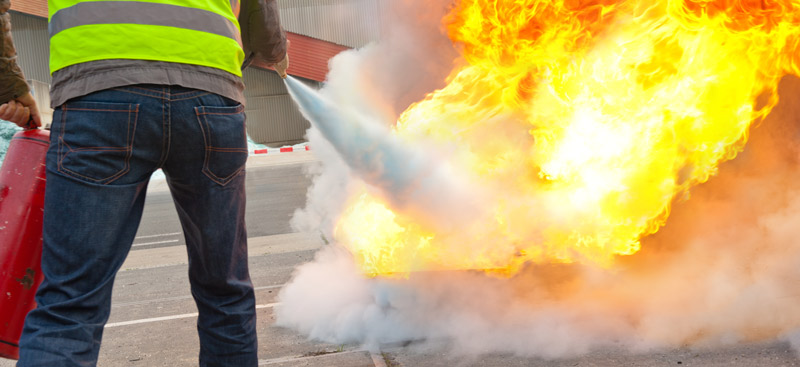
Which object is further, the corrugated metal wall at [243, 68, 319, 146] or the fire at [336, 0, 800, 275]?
the corrugated metal wall at [243, 68, 319, 146]

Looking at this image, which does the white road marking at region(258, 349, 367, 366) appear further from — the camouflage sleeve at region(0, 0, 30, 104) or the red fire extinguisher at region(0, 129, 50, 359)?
the camouflage sleeve at region(0, 0, 30, 104)

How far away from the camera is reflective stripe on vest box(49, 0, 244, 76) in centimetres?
192

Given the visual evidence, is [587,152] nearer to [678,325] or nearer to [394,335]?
[678,325]

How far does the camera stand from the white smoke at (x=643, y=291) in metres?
3.42

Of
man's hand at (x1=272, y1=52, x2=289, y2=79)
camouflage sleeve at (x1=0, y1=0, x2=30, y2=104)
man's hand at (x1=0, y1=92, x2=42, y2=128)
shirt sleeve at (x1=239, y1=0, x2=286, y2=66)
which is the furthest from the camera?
man's hand at (x1=272, y1=52, x2=289, y2=79)

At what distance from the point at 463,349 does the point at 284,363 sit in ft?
2.85

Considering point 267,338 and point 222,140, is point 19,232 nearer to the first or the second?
point 222,140

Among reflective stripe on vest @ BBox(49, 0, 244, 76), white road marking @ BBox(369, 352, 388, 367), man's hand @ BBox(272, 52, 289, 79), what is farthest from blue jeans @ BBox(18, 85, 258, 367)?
white road marking @ BBox(369, 352, 388, 367)

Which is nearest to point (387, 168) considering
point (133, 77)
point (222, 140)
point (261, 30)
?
point (261, 30)

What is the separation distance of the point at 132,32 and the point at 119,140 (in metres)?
0.30

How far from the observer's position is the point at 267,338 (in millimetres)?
3846

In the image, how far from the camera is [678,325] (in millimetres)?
3400

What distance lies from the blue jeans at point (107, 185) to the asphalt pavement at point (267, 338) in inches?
60.3

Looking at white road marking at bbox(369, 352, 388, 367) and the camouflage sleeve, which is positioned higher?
the camouflage sleeve
